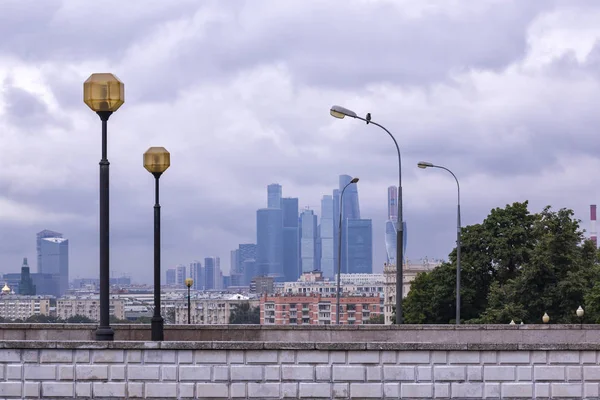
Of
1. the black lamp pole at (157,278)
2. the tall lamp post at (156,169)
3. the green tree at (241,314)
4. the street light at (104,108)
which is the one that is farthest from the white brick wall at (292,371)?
the green tree at (241,314)

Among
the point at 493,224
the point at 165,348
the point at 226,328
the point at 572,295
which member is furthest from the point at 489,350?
the point at 493,224

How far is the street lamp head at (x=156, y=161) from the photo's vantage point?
2661 cm

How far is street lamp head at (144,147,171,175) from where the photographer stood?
26609 millimetres

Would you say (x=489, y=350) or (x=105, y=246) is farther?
(x=105, y=246)

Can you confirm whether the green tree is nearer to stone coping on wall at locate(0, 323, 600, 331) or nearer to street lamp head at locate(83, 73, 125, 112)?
stone coping on wall at locate(0, 323, 600, 331)

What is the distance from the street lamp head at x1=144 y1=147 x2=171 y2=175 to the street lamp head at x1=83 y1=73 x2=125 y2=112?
7.18 metres

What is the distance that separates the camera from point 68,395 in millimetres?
17328

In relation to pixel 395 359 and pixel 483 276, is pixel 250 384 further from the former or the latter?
pixel 483 276

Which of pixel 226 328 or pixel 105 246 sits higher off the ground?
pixel 105 246

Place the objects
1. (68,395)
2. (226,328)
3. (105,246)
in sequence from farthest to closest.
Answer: (226,328) → (105,246) → (68,395)

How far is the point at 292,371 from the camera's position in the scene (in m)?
17.4

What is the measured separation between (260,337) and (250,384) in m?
14.5

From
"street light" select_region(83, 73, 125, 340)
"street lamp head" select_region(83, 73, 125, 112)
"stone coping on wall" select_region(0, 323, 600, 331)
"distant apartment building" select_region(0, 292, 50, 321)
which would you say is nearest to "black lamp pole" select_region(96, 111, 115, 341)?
"street light" select_region(83, 73, 125, 340)

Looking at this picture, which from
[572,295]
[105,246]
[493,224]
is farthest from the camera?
[493,224]
